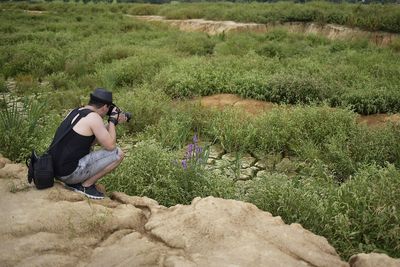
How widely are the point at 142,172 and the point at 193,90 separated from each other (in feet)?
15.2

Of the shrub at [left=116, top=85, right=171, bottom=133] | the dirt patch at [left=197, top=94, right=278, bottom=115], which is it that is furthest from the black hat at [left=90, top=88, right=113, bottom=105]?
the dirt patch at [left=197, top=94, right=278, bottom=115]

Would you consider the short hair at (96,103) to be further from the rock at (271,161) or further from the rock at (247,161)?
the rock at (271,161)

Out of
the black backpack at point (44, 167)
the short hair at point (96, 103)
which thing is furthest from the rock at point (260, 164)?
the black backpack at point (44, 167)

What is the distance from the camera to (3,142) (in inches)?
229

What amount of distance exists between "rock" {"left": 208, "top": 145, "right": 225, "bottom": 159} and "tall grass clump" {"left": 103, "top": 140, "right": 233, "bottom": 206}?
4.49 ft

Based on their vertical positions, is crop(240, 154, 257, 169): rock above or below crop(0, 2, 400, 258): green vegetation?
below

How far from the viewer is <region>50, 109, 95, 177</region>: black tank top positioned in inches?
172

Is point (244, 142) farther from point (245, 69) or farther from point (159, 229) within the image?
point (245, 69)

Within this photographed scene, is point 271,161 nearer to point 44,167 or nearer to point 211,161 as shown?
point 211,161

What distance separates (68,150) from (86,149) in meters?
0.21

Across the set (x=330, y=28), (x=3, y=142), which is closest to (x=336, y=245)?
(x=3, y=142)

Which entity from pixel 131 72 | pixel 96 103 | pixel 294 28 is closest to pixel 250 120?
pixel 96 103

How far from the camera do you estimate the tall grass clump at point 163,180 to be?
4.89 metres

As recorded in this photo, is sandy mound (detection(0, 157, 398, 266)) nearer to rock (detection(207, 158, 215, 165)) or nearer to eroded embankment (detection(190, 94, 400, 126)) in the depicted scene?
rock (detection(207, 158, 215, 165))
